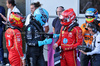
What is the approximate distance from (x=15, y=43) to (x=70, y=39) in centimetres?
128

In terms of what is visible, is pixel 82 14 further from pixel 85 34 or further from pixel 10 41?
pixel 10 41

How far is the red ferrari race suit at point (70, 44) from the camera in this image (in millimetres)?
6003

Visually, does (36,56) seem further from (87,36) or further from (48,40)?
(87,36)

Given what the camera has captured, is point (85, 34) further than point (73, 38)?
Yes

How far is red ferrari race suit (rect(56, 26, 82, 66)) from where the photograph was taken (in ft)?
19.7

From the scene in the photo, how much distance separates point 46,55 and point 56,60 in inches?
14.9

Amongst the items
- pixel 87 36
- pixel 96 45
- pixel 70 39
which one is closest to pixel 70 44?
pixel 70 39

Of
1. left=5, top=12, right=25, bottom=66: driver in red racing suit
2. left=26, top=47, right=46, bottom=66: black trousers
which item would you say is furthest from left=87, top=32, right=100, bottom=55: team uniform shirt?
left=5, top=12, right=25, bottom=66: driver in red racing suit

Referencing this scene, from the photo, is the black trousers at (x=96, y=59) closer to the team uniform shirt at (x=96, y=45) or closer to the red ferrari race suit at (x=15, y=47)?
the team uniform shirt at (x=96, y=45)

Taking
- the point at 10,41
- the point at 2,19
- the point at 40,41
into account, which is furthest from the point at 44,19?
the point at 2,19

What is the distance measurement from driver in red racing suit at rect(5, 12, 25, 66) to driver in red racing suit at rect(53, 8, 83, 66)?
39.4 inches

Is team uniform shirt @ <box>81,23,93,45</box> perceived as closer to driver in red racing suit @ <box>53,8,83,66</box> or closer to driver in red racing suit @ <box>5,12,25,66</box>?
driver in red racing suit @ <box>53,8,83,66</box>

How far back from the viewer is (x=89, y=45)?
5988mm

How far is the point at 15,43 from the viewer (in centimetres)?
602
